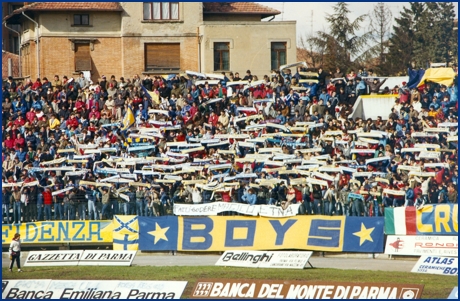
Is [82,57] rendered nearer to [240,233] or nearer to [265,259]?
[240,233]

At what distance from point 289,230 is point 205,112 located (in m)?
8.58

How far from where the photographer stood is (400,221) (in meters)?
28.2

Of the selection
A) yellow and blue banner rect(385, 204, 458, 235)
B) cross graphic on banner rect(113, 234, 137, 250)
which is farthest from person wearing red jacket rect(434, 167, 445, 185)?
cross graphic on banner rect(113, 234, 137, 250)

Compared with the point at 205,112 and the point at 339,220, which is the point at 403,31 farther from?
the point at 339,220

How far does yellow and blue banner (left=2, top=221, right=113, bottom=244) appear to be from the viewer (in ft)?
101

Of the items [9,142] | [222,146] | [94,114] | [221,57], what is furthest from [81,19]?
[222,146]

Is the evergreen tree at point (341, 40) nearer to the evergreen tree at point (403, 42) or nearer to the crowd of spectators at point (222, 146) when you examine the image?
the evergreen tree at point (403, 42)

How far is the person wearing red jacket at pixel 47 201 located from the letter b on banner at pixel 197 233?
486 cm

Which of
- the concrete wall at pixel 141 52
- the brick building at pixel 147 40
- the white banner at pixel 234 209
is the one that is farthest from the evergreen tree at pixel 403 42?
the white banner at pixel 234 209

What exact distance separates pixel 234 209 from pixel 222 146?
4691 mm

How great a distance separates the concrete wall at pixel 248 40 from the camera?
4647 cm

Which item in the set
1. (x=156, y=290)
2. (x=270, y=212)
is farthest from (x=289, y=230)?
(x=156, y=290)

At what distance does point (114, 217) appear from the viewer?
3062cm

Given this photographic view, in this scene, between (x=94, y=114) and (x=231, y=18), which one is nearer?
(x=94, y=114)
